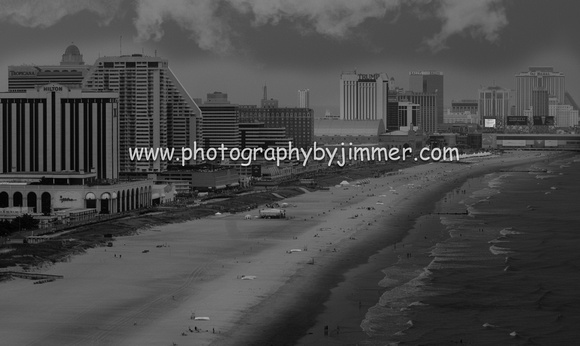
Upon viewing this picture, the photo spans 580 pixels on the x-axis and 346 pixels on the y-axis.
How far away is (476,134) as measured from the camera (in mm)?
180625

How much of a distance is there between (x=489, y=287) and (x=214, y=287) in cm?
853

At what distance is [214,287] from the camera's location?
39.0 m

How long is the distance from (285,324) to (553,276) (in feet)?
38.3

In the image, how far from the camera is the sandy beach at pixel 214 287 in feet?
107

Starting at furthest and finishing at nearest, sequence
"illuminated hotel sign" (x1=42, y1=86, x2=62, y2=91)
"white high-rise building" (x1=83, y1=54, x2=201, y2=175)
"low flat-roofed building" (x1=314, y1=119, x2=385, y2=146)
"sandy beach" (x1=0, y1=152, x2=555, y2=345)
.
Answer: "low flat-roofed building" (x1=314, y1=119, x2=385, y2=146) → "white high-rise building" (x1=83, y1=54, x2=201, y2=175) → "illuminated hotel sign" (x1=42, y1=86, x2=62, y2=91) → "sandy beach" (x1=0, y1=152, x2=555, y2=345)

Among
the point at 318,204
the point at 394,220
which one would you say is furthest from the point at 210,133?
the point at 394,220

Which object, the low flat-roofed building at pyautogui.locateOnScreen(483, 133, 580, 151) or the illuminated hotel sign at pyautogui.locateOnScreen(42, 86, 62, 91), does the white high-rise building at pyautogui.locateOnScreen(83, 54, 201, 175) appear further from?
the low flat-roofed building at pyautogui.locateOnScreen(483, 133, 580, 151)

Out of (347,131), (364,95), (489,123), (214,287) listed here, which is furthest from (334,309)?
(489,123)

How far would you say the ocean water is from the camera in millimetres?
32938

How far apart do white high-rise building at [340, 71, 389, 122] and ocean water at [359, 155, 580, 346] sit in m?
108

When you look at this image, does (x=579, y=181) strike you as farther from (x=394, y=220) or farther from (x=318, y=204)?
(x=394, y=220)

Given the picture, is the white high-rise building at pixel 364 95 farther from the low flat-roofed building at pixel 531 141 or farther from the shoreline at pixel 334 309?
the shoreline at pixel 334 309

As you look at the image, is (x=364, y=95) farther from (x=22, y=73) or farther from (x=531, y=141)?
(x=22, y=73)

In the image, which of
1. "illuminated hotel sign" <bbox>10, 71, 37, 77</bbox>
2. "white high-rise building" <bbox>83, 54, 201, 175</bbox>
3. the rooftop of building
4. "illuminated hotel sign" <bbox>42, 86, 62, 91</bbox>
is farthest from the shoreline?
the rooftop of building
